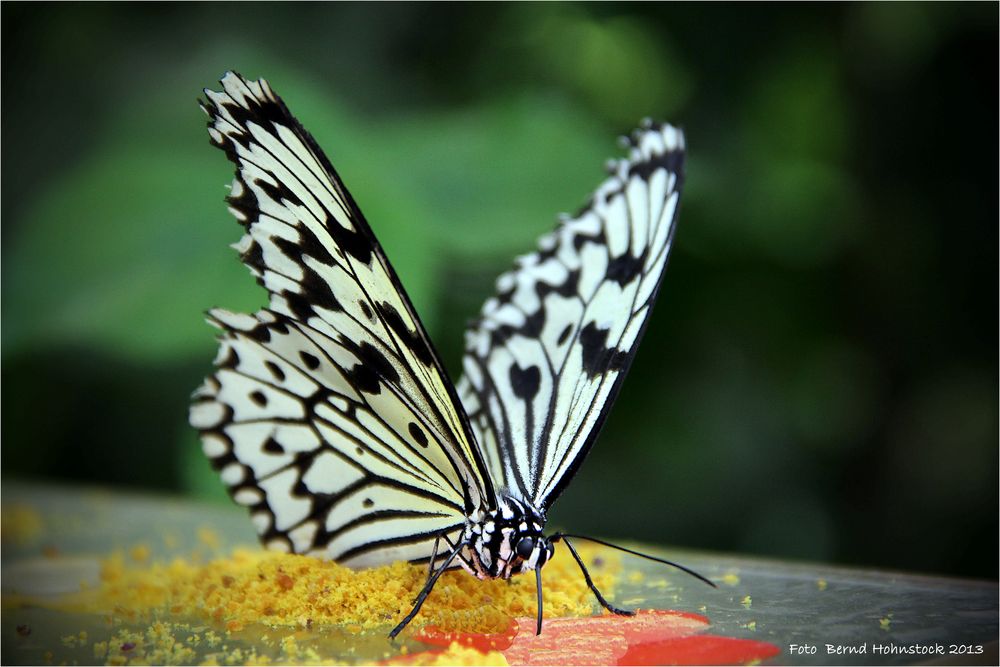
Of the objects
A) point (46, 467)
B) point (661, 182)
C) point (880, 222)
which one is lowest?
point (46, 467)

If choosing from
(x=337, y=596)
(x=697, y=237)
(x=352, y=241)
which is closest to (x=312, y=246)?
(x=352, y=241)

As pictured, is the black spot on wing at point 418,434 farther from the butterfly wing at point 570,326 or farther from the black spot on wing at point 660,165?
the black spot on wing at point 660,165

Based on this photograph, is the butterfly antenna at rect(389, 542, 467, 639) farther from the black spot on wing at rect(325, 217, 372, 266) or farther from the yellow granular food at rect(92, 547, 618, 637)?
the black spot on wing at rect(325, 217, 372, 266)

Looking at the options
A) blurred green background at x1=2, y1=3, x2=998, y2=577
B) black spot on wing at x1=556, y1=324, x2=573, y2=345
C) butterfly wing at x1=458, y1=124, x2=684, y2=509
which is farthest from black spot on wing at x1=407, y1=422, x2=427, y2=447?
blurred green background at x1=2, y1=3, x2=998, y2=577

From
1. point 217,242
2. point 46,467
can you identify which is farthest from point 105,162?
point 46,467

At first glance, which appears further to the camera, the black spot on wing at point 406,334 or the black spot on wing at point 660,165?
the black spot on wing at point 660,165

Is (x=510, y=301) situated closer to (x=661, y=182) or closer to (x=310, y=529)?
(x=661, y=182)

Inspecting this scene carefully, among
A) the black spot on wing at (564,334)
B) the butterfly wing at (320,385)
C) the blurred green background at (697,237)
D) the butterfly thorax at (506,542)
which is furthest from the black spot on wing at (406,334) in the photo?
the blurred green background at (697,237)
